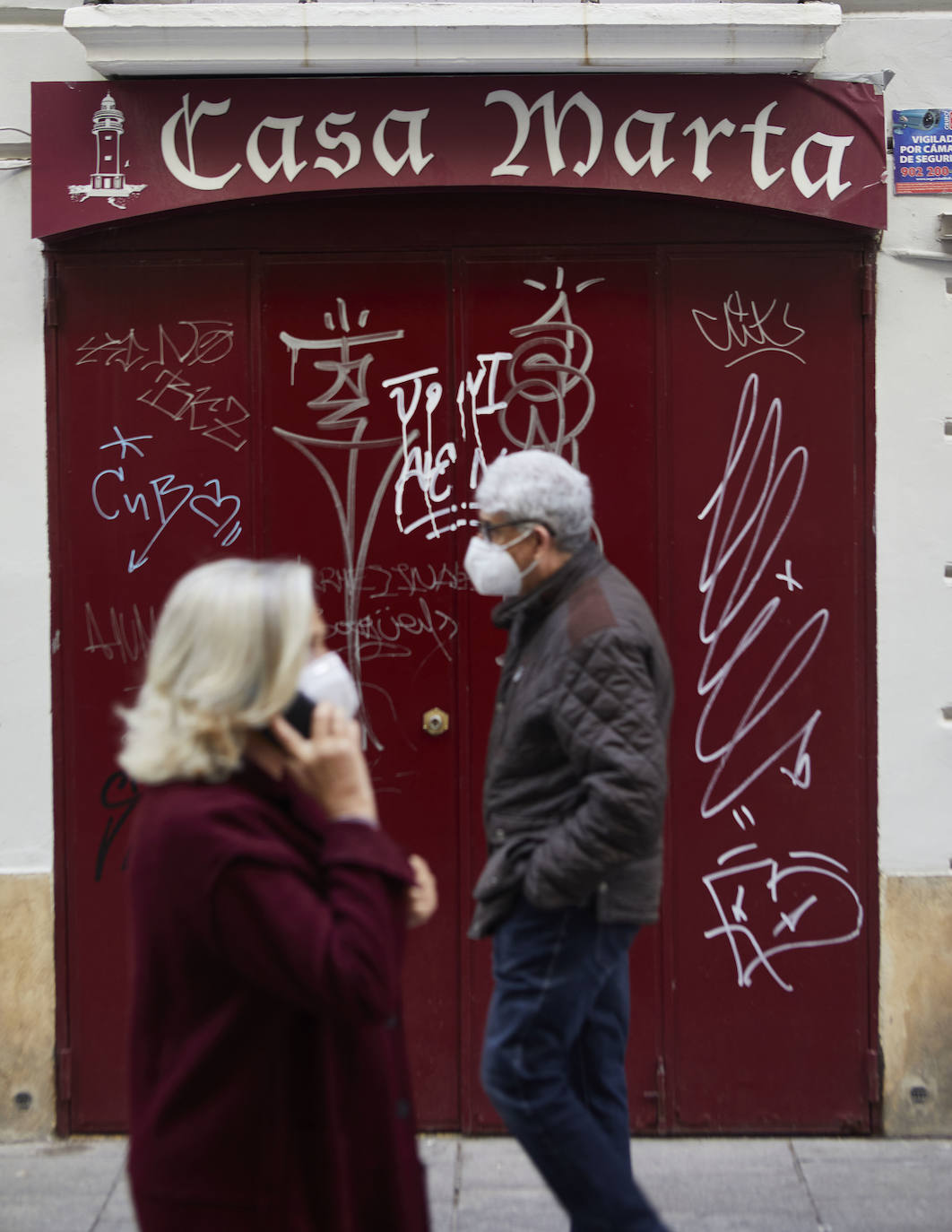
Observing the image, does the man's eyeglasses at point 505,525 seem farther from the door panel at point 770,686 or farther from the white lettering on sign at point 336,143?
the white lettering on sign at point 336,143

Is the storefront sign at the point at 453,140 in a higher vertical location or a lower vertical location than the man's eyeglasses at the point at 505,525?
higher

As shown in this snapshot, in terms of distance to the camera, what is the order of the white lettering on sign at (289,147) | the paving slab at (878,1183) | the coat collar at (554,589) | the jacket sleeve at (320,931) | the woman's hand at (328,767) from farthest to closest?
the white lettering on sign at (289,147)
the paving slab at (878,1183)
the coat collar at (554,589)
the woman's hand at (328,767)
the jacket sleeve at (320,931)

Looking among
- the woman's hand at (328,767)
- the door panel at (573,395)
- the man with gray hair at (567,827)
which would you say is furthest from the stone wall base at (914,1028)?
the woman's hand at (328,767)

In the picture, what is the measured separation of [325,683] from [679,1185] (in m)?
2.57

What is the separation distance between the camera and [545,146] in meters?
4.18

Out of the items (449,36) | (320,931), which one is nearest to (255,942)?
(320,931)

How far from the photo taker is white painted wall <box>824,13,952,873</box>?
427cm

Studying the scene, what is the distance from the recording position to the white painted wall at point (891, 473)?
168 inches

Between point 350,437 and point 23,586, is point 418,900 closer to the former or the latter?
point 350,437

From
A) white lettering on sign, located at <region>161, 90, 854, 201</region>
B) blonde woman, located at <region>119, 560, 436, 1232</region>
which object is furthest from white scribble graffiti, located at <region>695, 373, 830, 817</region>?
blonde woman, located at <region>119, 560, 436, 1232</region>

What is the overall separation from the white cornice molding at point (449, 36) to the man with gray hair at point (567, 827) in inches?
62.7

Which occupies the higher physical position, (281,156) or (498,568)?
(281,156)

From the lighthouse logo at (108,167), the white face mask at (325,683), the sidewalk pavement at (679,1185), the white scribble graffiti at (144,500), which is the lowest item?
the sidewalk pavement at (679,1185)

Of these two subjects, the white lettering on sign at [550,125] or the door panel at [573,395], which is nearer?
the white lettering on sign at [550,125]
